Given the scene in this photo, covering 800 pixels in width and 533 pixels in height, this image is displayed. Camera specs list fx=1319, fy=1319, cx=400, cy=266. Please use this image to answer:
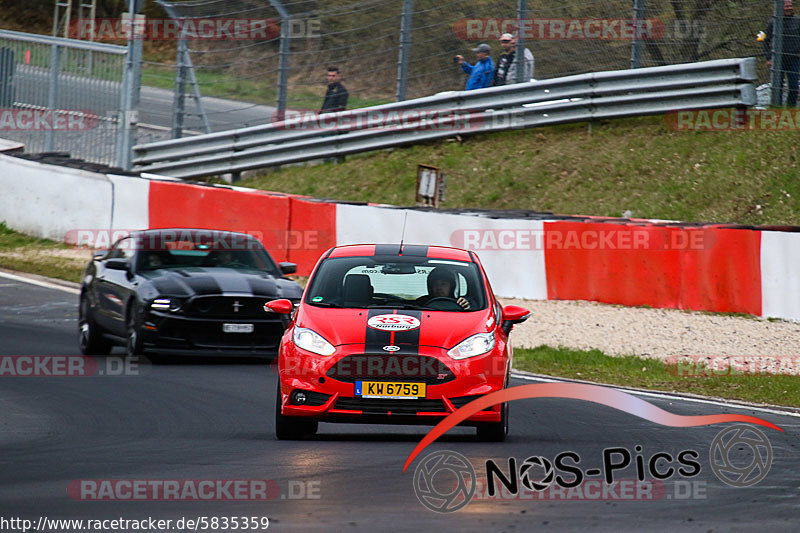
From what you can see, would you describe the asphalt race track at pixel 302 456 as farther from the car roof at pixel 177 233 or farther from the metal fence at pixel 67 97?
the metal fence at pixel 67 97

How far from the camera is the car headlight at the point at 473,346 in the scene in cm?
892

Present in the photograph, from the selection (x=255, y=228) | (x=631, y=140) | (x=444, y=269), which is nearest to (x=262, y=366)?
(x=444, y=269)

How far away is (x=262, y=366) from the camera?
45.0 ft

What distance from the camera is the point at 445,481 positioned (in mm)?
7363

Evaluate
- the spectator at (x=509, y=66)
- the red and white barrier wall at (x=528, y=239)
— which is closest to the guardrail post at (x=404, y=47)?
the spectator at (x=509, y=66)

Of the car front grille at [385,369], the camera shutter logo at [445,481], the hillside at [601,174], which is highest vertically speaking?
the hillside at [601,174]

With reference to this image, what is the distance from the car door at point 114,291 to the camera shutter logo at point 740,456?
667cm

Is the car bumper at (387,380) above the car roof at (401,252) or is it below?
below

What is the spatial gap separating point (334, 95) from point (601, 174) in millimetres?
5320

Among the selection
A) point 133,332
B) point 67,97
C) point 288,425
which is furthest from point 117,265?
point 67,97

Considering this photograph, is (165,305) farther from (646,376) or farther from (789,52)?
(789,52)

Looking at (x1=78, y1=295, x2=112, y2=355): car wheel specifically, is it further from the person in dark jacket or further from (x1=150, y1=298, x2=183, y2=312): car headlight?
the person in dark jacket

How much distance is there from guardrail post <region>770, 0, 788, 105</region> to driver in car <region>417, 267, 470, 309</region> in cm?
1156

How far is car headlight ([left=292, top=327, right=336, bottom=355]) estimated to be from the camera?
29.2 feet
